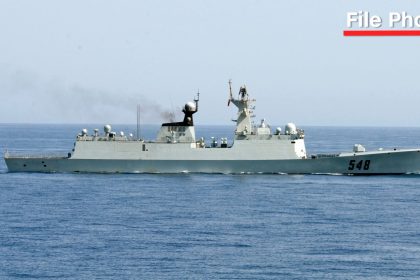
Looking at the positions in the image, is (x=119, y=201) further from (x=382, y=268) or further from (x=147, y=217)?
(x=382, y=268)

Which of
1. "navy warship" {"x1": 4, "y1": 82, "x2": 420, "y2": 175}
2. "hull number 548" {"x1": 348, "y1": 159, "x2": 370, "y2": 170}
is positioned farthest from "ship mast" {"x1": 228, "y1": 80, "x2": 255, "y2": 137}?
"hull number 548" {"x1": 348, "y1": 159, "x2": 370, "y2": 170}

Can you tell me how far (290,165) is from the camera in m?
61.0

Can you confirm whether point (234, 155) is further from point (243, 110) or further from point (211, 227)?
point (211, 227)

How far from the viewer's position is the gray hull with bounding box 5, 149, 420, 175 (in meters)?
61.0

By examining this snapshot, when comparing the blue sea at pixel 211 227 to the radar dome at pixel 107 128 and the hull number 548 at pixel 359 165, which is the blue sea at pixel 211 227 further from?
the radar dome at pixel 107 128

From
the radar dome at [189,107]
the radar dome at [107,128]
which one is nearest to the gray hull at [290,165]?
the radar dome at [107,128]

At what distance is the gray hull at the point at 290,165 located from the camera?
61000 millimetres

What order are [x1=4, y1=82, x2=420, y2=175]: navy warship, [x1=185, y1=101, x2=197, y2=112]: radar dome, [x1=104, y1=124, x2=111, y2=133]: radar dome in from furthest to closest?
[x1=104, y1=124, x2=111, y2=133]: radar dome < [x1=185, y1=101, x2=197, y2=112]: radar dome < [x1=4, y1=82, x2=420, y2=175]: navy warship

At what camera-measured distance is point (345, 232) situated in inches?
1563

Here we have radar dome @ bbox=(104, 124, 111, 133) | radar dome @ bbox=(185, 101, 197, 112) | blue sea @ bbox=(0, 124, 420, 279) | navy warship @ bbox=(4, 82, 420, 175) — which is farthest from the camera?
radar dome @ bbox=(104, 124, 111, 133)

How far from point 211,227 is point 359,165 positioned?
78.8 feet

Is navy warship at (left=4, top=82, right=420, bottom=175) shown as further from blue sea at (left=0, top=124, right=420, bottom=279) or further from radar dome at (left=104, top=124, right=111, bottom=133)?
blue sea at (left=0, top=124, right=420, bottom=279)

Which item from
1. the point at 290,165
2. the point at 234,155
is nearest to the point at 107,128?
the point at 234,155

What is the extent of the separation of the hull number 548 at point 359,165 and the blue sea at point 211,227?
2.95ft
